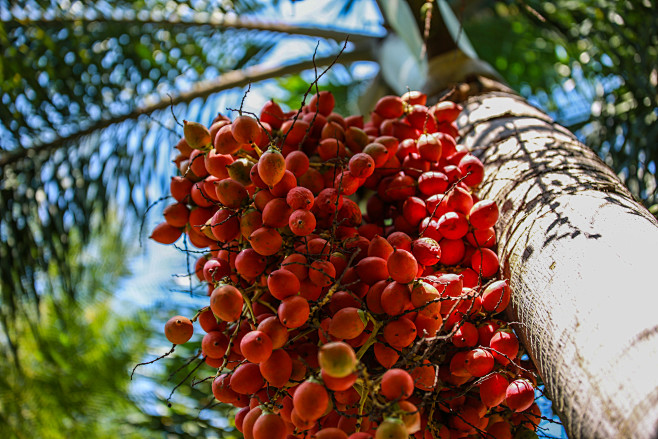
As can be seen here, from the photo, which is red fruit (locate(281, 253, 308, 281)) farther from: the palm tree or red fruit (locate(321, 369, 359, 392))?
the palm tree

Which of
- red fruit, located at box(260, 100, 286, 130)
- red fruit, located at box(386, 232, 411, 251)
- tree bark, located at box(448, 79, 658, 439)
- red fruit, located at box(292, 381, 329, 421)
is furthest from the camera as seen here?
red fruit, located at box(260, 100, 286, 130)

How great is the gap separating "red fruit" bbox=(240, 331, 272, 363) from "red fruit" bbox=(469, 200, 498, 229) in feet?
1.25

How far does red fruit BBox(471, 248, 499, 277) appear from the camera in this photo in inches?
35.6

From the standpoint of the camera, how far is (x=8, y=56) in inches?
81.4

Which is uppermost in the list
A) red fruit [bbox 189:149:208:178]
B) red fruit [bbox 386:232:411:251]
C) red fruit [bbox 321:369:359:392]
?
red fruit [bbox 189:149:208:178]

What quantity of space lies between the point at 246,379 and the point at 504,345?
1.21 ft

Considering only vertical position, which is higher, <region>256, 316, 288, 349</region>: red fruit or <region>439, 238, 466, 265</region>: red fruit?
<region>439, 238, 466, 265</region>: red fruit

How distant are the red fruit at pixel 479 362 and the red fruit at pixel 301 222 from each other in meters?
0.29

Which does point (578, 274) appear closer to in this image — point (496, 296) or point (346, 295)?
point (496, 296)

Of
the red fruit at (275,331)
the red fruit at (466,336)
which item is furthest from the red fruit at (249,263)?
the red fruit at (466,336)

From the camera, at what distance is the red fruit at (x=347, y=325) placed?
73 centimetres

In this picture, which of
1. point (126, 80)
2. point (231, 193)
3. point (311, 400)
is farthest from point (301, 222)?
point (126, 80)

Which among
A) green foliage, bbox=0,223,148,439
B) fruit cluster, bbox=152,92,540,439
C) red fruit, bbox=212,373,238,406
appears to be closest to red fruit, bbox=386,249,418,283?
→ fruit cluster, bbox=152,92,540,439

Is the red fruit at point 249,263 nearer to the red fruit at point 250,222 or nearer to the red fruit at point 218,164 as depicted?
the red fruit at point 250,222
